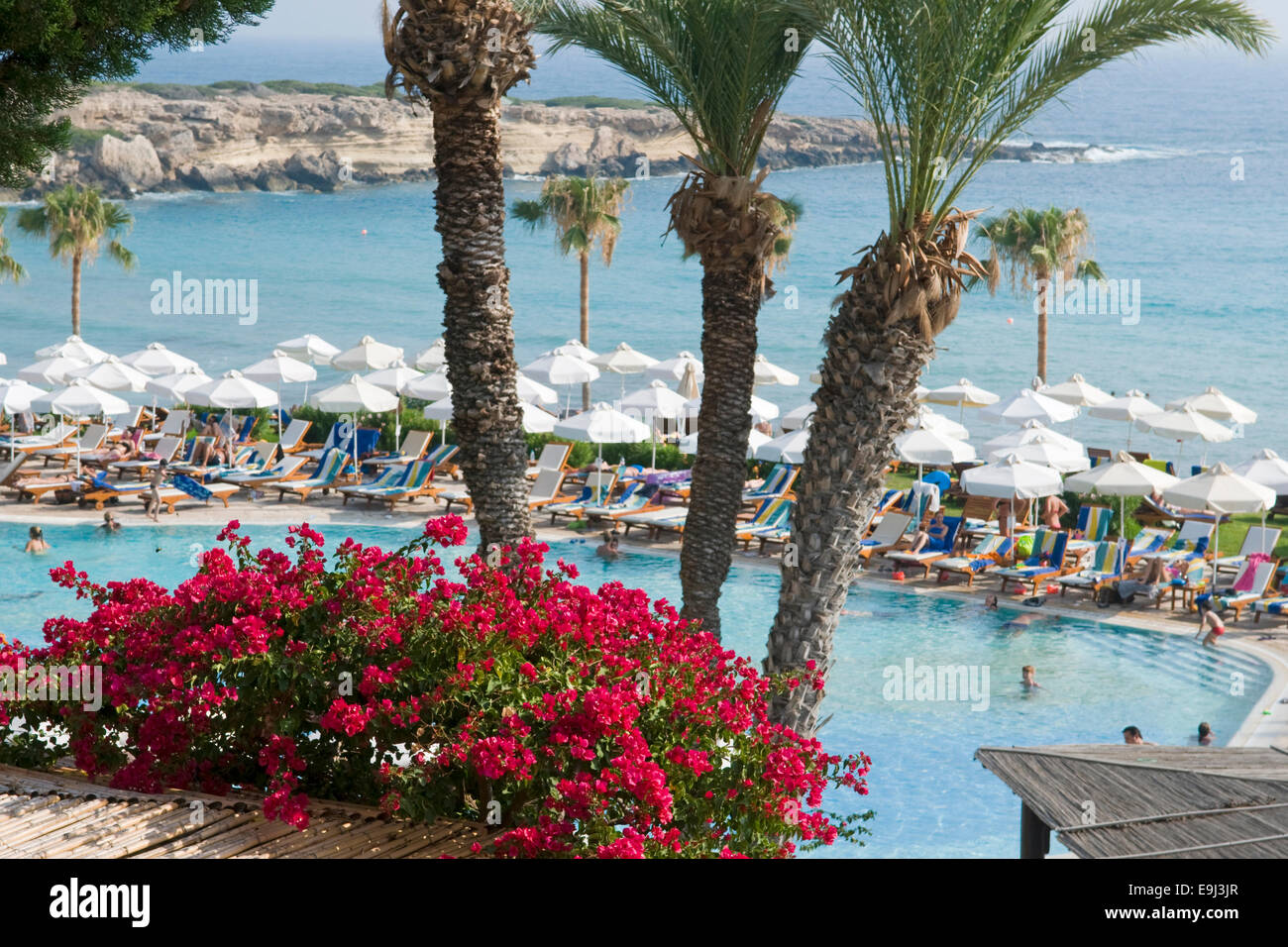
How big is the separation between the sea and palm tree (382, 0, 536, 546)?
3205 cm

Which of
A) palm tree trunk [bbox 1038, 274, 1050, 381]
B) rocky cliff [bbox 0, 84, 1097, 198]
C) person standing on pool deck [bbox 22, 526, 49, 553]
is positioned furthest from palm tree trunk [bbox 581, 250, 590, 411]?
rocky cliff [bbox 0, 84, 1097, 198]

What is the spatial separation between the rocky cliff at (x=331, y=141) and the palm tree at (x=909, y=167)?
113428 millimetres

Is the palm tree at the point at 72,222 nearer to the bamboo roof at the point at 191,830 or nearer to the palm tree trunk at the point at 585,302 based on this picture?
the palm tree trunk at the point at 585,302

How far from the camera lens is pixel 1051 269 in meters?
32.1

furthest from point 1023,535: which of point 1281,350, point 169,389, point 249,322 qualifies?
point 249,322

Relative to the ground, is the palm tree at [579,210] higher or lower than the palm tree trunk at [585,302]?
higher

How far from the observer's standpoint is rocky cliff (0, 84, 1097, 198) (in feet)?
402

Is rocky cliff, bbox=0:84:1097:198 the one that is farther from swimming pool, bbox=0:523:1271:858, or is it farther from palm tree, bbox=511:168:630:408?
swimming pool, bbox=0:523:1271:858

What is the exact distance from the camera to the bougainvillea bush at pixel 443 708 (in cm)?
563

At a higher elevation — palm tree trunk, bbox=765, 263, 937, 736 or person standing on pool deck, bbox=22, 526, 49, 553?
palm tree trunk, bbox=765, 263, 937, 736

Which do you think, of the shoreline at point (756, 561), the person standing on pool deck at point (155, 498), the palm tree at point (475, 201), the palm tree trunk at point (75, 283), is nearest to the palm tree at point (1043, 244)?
the shoreline at point (756, 561)

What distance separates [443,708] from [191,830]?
119 cm

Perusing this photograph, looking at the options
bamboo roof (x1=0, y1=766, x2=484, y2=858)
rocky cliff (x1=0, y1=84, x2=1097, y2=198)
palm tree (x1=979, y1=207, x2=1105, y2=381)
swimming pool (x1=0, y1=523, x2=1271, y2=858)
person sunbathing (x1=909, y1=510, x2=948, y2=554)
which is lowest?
swimming pool (x1=0, y1=523, x2=1271, y2=858)
